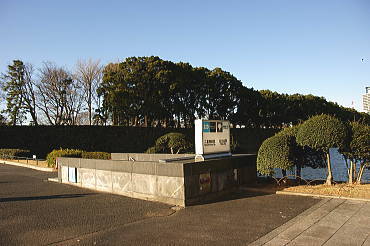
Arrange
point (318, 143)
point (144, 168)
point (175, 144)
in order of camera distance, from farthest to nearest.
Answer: point (175, 144)
point (318, 143)
point (144, 168)

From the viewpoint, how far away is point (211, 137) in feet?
34.4

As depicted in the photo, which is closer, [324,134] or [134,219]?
[134,219]

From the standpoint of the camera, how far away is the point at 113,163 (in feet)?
34.6

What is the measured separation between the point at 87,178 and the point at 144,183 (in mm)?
3676

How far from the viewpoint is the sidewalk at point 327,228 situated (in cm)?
549

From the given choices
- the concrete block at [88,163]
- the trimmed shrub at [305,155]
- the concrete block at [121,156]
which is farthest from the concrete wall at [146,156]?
the trimmed shrub at [305,155]

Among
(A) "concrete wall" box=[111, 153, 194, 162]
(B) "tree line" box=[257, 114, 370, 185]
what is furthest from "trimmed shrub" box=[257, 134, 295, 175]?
(A) "concrete wall" box=[111, 153, 194, 162]

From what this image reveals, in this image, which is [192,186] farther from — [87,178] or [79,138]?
[79,138]

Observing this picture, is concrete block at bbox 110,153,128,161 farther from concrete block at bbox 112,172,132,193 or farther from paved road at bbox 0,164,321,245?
paved road at bbox 0,164,321,245

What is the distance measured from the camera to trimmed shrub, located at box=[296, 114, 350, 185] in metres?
10.0

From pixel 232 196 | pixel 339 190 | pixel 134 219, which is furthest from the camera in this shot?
pixel 232 196

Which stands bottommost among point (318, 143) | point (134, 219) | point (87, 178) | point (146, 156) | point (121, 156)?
point (134, 219)

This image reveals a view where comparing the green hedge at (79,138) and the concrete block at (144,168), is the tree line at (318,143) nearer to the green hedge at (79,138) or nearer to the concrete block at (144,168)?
the concrete block at (144,168)

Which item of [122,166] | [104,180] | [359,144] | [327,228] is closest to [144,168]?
[122,166]
